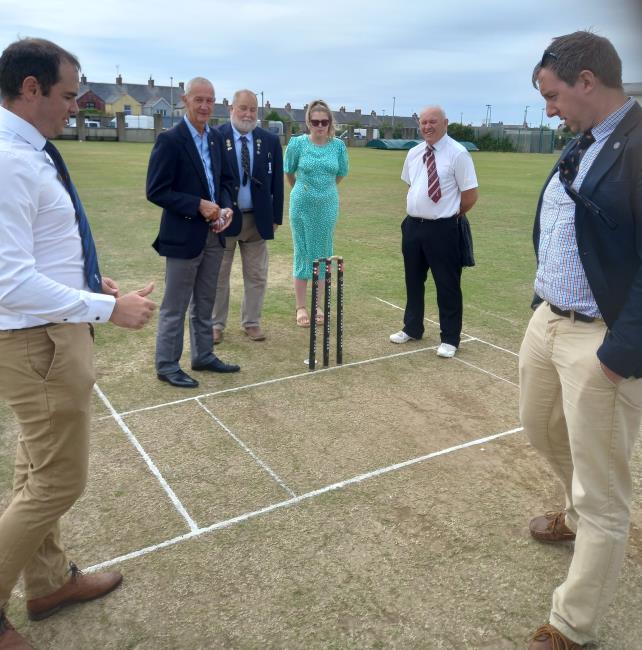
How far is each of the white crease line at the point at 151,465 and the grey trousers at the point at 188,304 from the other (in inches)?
22.8

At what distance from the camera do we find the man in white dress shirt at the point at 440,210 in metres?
5.43

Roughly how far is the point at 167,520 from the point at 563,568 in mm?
2018

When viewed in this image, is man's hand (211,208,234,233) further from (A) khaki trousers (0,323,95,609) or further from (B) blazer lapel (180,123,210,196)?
(A) khaki trousers (0,323,95,609)

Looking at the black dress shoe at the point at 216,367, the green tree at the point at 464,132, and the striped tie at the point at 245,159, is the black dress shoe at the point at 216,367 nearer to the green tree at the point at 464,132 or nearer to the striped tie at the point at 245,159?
the striped tie at the point at 245,159

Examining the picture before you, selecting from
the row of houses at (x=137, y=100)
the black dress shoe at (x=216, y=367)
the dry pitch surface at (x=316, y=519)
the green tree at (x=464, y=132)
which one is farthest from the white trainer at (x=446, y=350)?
the row of houses at (x=137, y=100)

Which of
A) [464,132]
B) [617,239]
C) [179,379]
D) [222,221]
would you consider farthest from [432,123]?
[464,132]

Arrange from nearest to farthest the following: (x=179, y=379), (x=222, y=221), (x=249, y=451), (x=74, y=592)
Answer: (x=74, y=592) → (x=249, y=451) → (x=222, y=221) → (x=179, y=379)

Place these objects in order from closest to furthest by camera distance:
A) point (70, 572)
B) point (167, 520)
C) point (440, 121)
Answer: point (70, 572), point (167, 520), point (440, 121)

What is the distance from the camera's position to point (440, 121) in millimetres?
5367

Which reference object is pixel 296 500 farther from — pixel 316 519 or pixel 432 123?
pixel 432 123

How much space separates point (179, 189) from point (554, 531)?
3.51 metres

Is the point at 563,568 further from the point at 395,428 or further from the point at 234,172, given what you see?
the point at 234,172

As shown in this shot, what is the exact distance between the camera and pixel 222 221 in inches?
193

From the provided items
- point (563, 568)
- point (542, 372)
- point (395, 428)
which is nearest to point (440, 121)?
point (395, 428)
